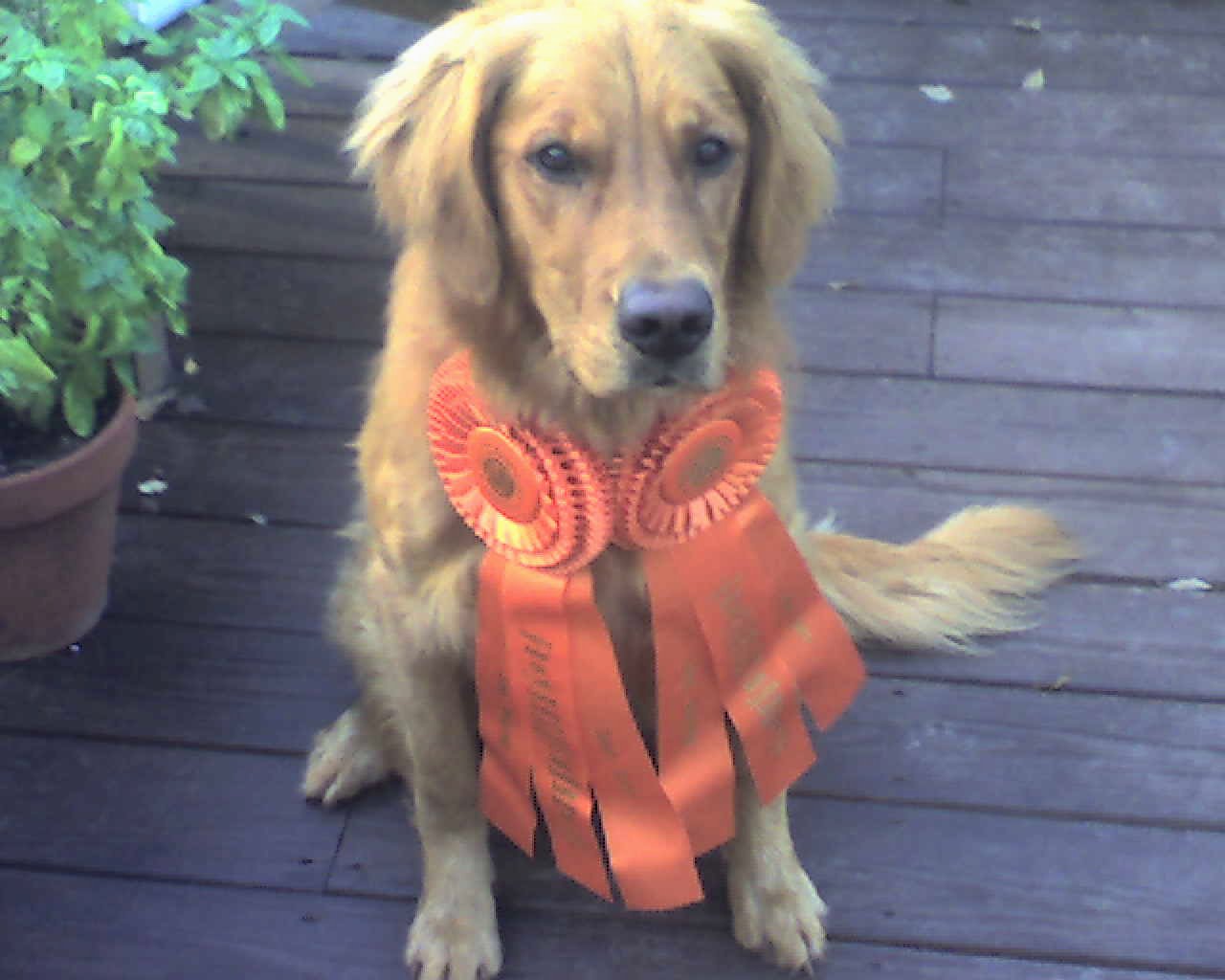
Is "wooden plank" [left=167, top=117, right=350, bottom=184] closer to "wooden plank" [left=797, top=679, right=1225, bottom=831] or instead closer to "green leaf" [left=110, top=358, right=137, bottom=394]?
"green leaf" [left=110, top=358, right=137, bottom=394]

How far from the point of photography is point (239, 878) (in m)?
2.03

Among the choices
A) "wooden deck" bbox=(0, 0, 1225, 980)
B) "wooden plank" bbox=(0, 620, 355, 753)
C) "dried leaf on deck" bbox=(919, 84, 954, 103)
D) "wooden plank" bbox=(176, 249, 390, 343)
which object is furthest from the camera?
"dried leaf on deck" bbox=(919, 84, 954, 103)

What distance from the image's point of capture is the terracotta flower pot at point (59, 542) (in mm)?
2105

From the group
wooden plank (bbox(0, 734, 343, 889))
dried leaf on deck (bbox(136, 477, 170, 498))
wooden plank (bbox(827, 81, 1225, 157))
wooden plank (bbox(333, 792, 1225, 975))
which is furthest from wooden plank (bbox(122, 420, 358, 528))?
wooden plank (bbox(827, 81, 1225, 157))

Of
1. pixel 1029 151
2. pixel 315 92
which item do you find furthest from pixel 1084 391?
pixel 315 92

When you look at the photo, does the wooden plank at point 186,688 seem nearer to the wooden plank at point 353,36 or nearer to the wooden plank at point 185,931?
the wooden plank at point 185,931

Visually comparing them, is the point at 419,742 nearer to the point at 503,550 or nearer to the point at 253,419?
the point at 503,550

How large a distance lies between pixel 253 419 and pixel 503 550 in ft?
4.06

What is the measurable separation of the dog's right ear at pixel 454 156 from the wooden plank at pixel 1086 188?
198cm

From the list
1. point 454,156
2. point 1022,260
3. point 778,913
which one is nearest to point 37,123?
point 454,156

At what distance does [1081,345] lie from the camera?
2.93m

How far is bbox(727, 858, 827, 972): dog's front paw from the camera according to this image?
1.89 metres

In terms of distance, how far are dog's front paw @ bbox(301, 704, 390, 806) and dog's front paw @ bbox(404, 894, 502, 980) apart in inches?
9.8

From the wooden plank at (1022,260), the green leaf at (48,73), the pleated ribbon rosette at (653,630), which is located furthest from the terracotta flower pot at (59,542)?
the wooden plank at (1022,260)
